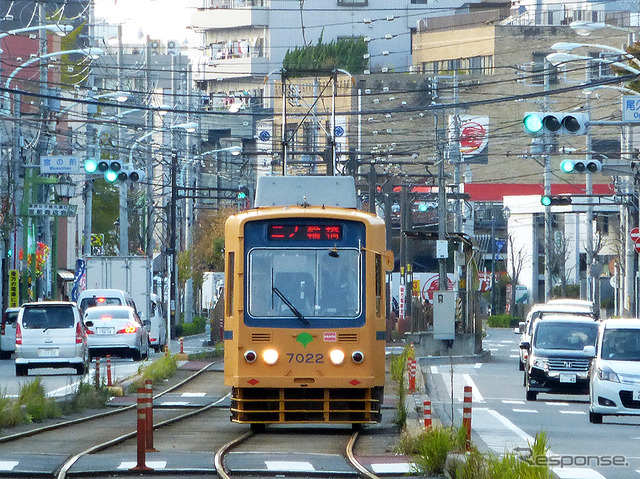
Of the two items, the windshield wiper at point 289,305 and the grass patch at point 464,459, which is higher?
the windshield wiper at point 289,305

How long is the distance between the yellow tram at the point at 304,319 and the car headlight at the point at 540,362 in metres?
9.96

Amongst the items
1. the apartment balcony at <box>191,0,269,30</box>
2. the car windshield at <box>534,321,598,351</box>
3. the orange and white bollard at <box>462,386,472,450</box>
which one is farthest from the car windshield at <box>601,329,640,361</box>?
the apartment balcony at <box>191,0,269,30</box>

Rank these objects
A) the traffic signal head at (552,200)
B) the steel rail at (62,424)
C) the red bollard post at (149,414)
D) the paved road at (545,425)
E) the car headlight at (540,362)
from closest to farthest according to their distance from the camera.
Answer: the red bollard post at (149,414) → the paved road at (545,425) → the steel rail at (62,424) → the car headlight at (540,362) → the traffic signal head at (552,200)

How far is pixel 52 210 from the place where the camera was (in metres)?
50.9

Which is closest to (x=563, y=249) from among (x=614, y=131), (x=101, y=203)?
(x=614, y=131)

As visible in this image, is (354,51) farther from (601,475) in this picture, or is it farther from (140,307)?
(601,475)

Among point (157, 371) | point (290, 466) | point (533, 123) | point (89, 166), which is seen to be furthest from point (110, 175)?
point (290, 466)

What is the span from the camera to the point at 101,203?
88000 mm

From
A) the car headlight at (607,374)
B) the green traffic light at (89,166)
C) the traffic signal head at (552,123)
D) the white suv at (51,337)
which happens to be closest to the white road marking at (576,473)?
the car headlight at (607,374)

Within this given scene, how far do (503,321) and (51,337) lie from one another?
5258cm

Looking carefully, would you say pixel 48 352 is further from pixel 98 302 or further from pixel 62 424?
pixel 62 424

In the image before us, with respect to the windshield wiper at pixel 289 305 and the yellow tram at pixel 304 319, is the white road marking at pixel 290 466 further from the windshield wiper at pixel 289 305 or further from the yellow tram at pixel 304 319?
the windshield wiper at pixel 289 305

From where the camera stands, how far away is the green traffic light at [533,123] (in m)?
28.2

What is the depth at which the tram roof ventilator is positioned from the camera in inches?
778
